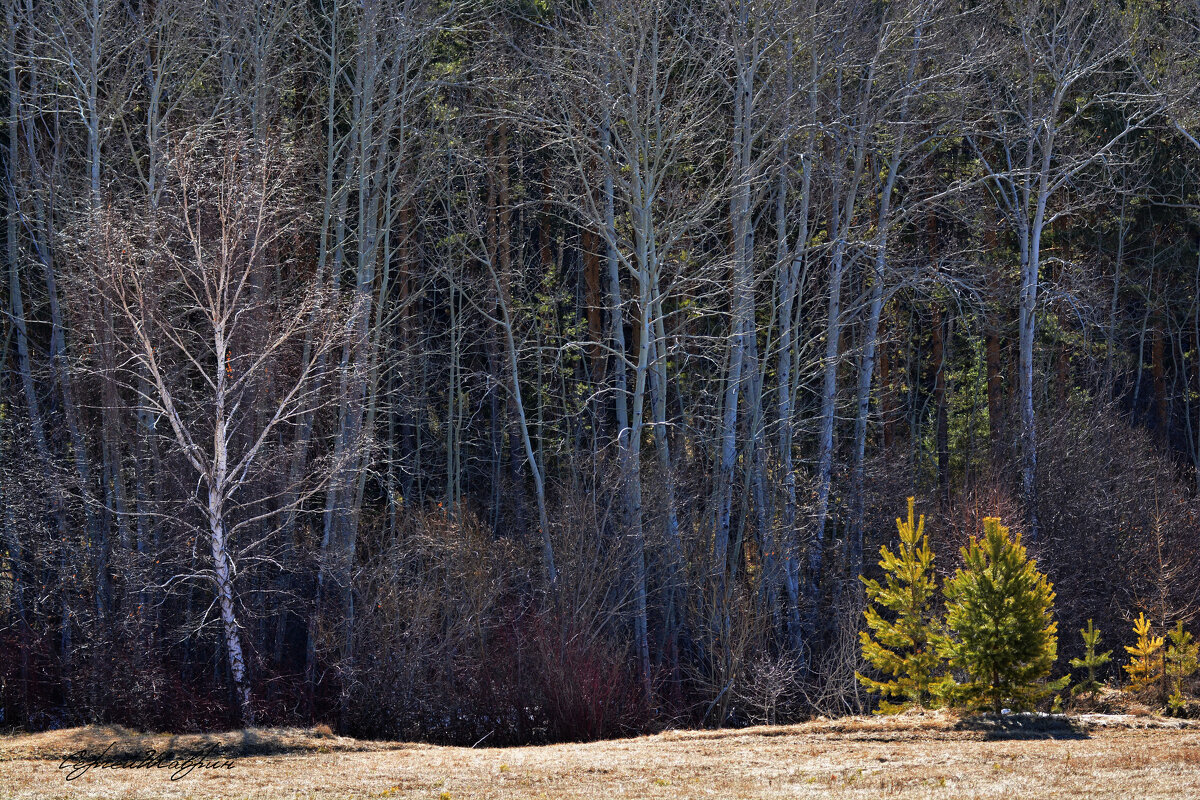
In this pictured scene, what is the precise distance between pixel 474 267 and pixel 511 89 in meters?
5.25

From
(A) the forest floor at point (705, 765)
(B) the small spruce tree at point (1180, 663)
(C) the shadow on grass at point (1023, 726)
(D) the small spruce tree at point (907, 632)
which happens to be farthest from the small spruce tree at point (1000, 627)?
(B) the small spruce tree at point (1180, 663)

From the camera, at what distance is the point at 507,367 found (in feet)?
74.1

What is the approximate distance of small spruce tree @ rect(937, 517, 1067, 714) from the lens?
12.4m

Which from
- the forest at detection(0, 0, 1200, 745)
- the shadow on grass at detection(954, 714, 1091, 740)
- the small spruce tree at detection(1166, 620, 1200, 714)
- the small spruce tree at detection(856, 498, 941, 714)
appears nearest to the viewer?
the shadow on grass at detection(954, 714, 1091, 740)

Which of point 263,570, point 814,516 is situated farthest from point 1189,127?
point 263,570

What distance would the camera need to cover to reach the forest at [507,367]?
656 inches

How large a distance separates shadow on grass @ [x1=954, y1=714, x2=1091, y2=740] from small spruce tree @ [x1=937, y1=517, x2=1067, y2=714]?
293 millimetres

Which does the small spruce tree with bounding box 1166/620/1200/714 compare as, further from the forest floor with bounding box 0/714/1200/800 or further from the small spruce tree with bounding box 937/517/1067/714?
the small spruce tree with bounding box 937/517/1067/714

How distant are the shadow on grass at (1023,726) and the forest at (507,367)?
3676 millimetres

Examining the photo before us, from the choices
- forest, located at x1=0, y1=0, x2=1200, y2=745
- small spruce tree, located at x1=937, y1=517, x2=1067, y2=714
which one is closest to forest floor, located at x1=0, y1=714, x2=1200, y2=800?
small spruce tree, located at x1=937, y1=517, x2=1067, y2=714

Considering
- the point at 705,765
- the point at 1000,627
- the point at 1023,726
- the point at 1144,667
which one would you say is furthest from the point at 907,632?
the point at 705,765

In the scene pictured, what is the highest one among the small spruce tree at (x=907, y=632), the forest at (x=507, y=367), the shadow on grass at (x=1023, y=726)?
the forest at (x=507, y=367)

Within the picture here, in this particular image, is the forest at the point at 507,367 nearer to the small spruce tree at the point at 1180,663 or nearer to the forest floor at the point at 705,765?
the small spruce tree at the point at 1180,663

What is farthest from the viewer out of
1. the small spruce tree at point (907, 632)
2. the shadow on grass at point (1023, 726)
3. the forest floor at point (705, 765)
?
the small spruce tree at point (907, 632)
